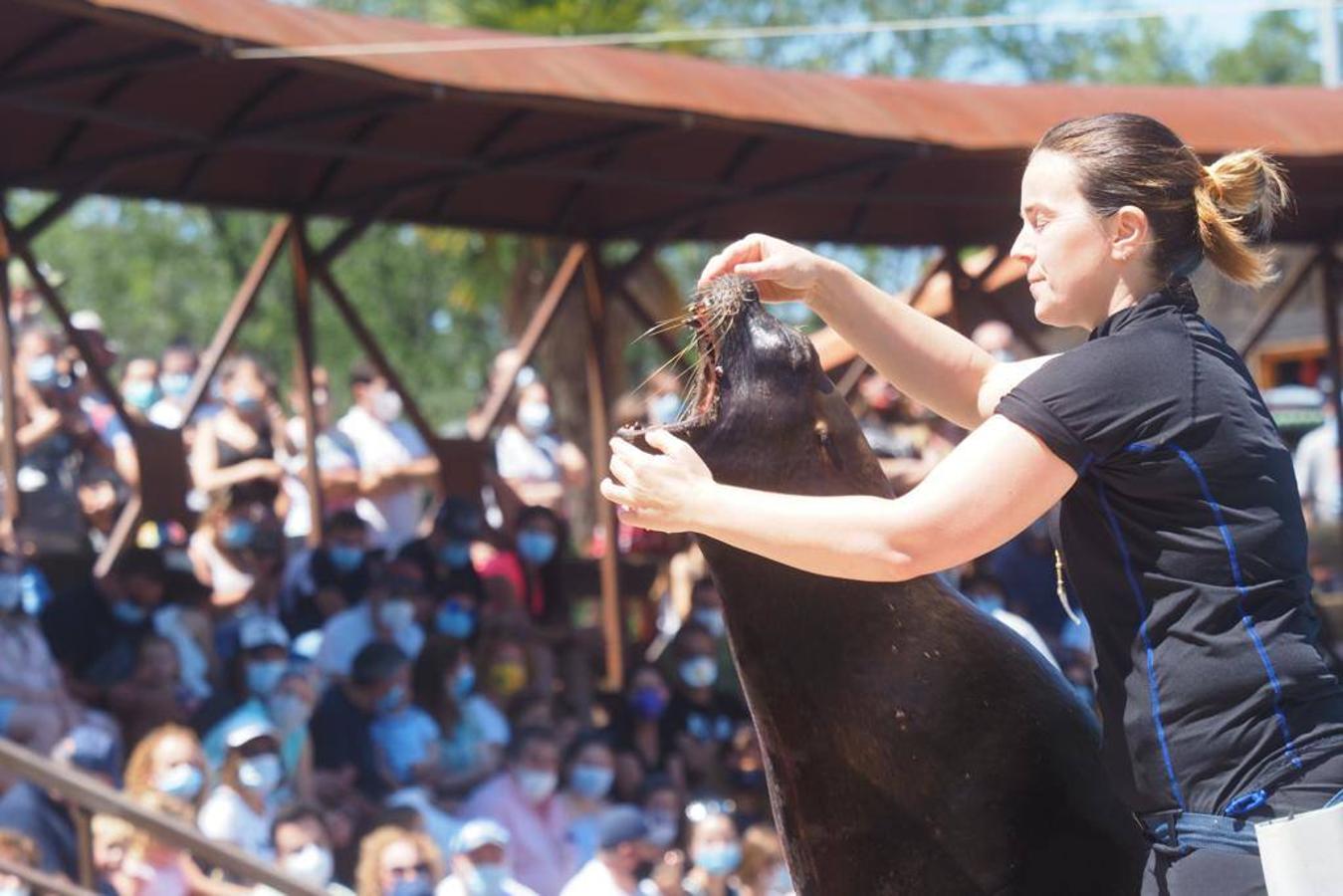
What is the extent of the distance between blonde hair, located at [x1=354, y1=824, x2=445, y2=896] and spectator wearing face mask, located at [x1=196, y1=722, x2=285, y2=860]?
31 centimetres

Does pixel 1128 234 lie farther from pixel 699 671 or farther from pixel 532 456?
pixel 532 456

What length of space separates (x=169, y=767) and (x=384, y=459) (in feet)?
10.5

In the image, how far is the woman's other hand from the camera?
2387 mm

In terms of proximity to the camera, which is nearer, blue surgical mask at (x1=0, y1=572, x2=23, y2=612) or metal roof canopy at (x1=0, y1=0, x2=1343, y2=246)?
blue surgical mask at (x1=0, y1=572, x2=23, y2=612)

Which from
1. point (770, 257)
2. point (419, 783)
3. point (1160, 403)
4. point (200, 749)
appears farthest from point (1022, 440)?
point (419, 783)

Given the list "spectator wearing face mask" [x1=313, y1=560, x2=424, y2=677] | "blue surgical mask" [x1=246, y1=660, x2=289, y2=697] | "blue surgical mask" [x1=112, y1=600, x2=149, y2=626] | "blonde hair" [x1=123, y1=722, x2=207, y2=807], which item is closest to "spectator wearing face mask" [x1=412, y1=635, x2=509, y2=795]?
"spectator wearing face mask" [x1=313, y1=560, x2=424, y2=677]

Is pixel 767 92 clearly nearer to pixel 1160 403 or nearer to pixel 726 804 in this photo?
pixel 726 804

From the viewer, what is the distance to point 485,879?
22.5 feet

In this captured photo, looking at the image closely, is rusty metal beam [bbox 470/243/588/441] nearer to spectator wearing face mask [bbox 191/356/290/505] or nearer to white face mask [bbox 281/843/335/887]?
spectator wearing face mask [bbox 191/356/290/505]

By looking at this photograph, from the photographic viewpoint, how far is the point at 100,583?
7.39 metres

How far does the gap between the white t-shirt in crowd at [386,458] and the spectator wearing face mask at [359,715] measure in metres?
1.59

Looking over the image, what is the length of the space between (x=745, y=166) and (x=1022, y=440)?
7.72 meters

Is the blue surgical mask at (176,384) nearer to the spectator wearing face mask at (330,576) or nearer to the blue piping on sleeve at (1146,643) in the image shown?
the spectator wearing face mask at (330,576)

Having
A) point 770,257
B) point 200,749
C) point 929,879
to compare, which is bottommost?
point 200,749
